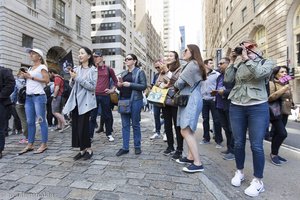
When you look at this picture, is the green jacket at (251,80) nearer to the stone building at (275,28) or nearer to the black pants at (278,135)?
the black pants at (278,135)

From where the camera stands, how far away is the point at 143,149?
226 inches

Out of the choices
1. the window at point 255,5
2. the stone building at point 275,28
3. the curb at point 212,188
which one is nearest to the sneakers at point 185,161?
the curb at point 212,188

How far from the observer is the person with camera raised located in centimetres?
354

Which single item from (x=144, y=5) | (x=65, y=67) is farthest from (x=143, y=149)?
(x=144, y=5)

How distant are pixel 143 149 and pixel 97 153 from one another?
1.00 m

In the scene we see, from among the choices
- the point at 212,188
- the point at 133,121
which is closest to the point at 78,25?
the point at 133,121

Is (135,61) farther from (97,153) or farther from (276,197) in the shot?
(276,197)

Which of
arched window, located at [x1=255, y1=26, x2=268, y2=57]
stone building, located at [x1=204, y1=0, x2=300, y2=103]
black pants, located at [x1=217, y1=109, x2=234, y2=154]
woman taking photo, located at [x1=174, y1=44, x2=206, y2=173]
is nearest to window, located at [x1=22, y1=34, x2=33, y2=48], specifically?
stone building, located at [x1=204, y1=0, x2=300, y2=103]

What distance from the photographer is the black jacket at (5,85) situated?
5066mm

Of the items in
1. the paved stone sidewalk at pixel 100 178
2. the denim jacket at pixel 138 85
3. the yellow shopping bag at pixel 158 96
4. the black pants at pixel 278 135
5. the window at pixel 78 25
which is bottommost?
the paved stone sidewalk at pixel 100 178

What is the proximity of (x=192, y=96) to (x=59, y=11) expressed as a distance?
30627mm

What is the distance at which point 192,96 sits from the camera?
4.25m

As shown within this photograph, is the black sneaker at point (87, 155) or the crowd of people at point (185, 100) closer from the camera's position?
the crowd of people at point (185, 100)

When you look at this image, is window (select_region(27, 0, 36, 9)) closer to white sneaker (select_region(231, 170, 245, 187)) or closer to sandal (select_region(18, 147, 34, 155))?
sandal (select_region(18, 147, 34, 155))
